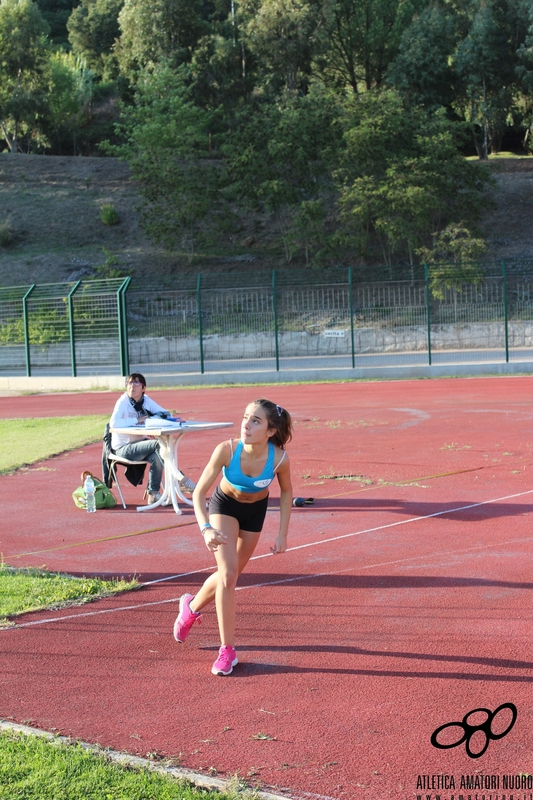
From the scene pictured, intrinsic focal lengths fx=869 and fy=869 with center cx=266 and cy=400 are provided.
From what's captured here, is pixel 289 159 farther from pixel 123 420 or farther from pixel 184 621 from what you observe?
pixel 184 621

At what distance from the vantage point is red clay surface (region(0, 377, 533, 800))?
12.9ft

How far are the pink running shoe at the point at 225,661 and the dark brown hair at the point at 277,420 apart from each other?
4.04 ft

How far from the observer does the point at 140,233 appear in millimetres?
48688

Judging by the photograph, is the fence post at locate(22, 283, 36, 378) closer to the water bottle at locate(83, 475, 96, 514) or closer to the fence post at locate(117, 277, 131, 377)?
the fence post at locate(117, 277, 131, 377)

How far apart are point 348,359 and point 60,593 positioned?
24.2 meters

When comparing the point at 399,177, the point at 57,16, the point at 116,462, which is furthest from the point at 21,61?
the point at 116,462

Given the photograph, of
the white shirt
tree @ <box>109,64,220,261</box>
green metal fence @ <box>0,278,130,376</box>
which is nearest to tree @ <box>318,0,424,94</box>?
tree @ <box>109,64,220,261</box>

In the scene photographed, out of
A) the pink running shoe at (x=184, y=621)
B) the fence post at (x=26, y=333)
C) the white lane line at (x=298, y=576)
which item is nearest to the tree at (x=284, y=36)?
the fence post at (x=26, y=333)

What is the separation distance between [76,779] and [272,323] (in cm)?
2736

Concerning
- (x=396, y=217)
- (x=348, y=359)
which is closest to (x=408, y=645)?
(x=348, y=359)

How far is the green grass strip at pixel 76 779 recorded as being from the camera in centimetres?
353

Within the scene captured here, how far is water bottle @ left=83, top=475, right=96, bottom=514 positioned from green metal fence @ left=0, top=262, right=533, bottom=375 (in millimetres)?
18193

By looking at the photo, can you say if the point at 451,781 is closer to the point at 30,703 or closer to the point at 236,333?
the point at 30,703

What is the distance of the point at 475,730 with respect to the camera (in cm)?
407
